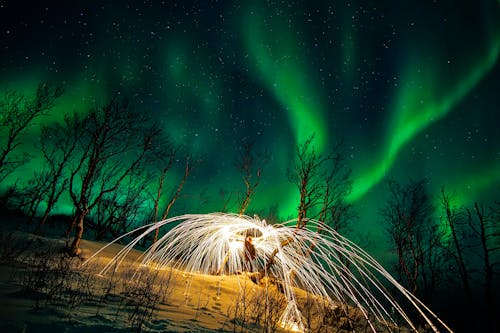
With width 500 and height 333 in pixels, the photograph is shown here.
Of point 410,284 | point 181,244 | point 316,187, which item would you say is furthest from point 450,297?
point 181,244

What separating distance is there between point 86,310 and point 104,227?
36.9 m

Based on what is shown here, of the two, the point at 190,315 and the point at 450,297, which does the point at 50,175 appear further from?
the point at 450,297

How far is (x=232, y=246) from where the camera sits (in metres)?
8.45

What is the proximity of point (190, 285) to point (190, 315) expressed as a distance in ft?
11.3

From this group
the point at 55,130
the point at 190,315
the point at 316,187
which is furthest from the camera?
the point at 55,130

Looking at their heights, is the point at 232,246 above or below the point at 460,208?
below

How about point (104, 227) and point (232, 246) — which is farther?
point (104, 227)

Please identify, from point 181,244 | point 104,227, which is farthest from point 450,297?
point 104,227

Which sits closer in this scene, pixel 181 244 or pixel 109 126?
pixel 181 244

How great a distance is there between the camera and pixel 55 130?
2544cm

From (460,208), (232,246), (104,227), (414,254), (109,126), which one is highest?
(460,208)

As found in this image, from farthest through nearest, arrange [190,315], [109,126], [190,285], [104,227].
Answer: [104,227] < [109,126] < [190,285] < [190,315]

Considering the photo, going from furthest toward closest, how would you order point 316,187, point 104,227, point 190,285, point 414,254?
point 104,227, point 414,254, point 316,187, point 190,285

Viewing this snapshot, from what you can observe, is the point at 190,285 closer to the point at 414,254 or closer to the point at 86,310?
the point at 86,310
